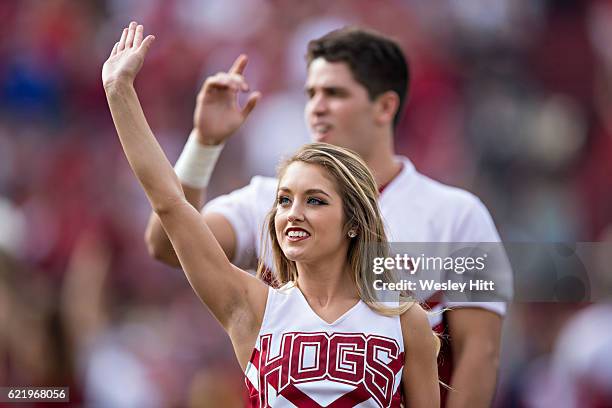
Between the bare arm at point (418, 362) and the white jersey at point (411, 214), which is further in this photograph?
the white jersey at point (411, 214)

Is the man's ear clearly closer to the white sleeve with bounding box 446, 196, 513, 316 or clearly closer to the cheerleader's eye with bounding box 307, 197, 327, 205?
the white sleeve with bounding box 446, 196, 513, 316

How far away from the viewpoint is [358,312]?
8.02 feet

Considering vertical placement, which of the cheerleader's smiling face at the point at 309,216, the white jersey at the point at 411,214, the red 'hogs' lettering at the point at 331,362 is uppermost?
the white jersey at the point at 411,214

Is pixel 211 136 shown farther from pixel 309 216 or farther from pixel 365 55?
pixel 309 216

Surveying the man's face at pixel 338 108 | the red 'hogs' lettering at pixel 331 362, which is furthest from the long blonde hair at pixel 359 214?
the man's face at pixel 338 108

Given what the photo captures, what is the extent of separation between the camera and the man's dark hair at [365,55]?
3.65 metres

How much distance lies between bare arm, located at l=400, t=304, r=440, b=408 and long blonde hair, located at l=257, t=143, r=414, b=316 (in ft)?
0.13

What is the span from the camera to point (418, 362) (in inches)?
96.9

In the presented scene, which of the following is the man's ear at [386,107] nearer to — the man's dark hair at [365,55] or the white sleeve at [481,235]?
the man's dark hair at [365,55]

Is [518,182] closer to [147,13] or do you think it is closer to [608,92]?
[608,92]

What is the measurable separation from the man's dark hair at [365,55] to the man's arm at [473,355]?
856mm

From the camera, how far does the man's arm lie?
320 cm

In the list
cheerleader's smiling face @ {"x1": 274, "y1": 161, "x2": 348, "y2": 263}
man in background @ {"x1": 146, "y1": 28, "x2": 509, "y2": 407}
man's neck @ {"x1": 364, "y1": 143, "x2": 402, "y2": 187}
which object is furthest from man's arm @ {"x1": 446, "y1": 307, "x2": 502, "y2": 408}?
cheerleader's smiling face @ {"x1": 274, "y1": 161, "x2": 348, "y2": 263}

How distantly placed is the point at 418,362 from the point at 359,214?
0.37 meters
